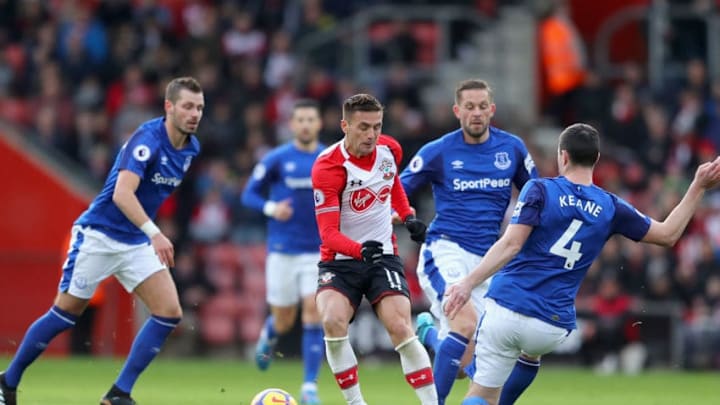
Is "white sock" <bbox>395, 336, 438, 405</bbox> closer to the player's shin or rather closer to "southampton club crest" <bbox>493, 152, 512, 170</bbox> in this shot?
"southampton club crest" <bbox>493, 152, 512, 170</bbox>

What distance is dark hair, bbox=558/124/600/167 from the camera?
9.13 metres

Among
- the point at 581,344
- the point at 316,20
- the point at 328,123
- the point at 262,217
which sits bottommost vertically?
the point at 581,344

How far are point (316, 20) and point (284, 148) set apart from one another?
30.9ft

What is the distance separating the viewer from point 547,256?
919 cm

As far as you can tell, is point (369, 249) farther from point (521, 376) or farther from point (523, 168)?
point (523, 168)

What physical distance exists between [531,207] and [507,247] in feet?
1.07

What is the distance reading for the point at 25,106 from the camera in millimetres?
22984

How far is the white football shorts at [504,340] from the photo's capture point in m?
9.12

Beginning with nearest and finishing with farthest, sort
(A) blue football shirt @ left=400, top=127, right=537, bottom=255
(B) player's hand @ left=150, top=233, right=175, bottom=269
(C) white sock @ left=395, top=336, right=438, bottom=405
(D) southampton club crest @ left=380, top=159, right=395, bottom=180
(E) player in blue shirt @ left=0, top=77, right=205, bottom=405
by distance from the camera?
(C) white sock @ left=395, top=336, right=438, bottom=405 < (D) southampton club crest @ left=380, top=159, right=395, bottom=180 < (B) player's hand @ left=150, top=233, right=175, bottom=269 < (E) player in blue shirt @ left=0, top=77, right=205, bottom=405 < (A) blue football shirt @ left=400, top=127, right=537, bottom=255

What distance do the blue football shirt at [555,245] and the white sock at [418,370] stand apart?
0.79 m

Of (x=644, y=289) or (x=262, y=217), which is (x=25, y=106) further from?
(x=644, y=289)

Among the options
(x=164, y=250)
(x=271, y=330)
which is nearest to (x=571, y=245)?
(x=164, y=250)

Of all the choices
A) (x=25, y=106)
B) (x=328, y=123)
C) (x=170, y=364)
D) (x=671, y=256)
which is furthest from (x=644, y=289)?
(x=25, y=106)

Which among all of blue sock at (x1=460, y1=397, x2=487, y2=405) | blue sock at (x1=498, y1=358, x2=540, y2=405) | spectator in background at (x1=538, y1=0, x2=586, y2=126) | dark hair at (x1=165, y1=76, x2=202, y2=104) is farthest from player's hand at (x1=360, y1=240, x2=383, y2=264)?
spectator in background at (x1=538, y1=0, x2=586, y2=126)
